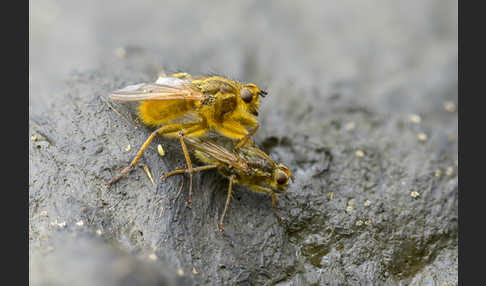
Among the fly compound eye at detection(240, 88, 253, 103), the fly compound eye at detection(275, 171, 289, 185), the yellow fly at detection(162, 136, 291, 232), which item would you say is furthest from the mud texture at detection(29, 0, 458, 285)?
the fly compound eye at detection(240, 88, 253, 103)

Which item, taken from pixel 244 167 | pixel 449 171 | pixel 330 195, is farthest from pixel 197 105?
pixel 449 171

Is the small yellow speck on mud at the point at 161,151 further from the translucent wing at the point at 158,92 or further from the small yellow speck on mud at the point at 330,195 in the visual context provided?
the small yellow speck on mud at the point at 330,195

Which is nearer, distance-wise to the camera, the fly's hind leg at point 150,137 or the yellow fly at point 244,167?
the fly's hind leg at point 150,137

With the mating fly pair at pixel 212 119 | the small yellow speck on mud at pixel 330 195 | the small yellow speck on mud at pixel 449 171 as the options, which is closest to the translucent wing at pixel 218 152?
the mating fly pair at pixel 212 119

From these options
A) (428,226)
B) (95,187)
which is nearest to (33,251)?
(95,187)

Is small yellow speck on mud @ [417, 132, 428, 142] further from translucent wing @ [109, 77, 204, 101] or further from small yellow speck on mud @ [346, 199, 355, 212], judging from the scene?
translucent wing @ [109, 77, 204, 101]

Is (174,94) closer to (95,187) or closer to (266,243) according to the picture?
(95,187)
